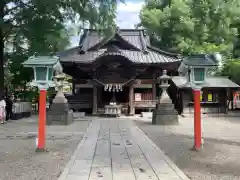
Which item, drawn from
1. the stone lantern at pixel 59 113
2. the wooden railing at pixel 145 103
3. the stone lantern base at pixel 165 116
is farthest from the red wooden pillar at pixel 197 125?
the wooden railing at pixel 145 103

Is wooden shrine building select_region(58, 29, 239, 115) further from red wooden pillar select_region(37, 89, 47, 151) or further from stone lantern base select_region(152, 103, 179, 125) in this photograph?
red wooden pillar select_region(37, 89, 47, 151)

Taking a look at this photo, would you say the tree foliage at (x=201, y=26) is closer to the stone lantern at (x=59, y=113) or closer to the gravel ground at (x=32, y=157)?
the stone lantern at (x=59, y=113)

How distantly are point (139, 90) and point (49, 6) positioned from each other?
19687 millimetres

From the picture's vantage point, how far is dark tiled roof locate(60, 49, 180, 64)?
83.1 feet

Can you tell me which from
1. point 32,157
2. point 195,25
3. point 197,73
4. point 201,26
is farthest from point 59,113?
point 201,26

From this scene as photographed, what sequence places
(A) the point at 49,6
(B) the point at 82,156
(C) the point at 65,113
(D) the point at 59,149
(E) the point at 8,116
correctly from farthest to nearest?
(E) the point at 8,116
(C) the point at 65,113
(D) the point at 59,149
(A) the point at 49,6
(B) the point at 82,156

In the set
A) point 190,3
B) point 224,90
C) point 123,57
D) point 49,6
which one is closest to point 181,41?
point 190,3

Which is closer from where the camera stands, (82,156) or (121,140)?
(82,156)

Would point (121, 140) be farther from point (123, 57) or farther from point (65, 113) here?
point (123, 57)

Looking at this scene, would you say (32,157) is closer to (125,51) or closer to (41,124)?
(41,124)

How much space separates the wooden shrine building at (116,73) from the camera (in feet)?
83.5

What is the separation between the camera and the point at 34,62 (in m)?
9.34

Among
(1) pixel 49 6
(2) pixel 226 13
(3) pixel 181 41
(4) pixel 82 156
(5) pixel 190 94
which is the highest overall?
(2) pixel 226 13

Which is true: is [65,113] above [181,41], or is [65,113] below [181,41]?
below
